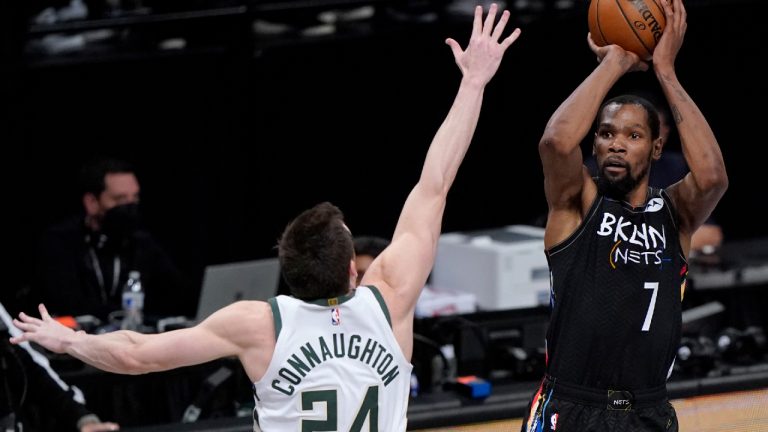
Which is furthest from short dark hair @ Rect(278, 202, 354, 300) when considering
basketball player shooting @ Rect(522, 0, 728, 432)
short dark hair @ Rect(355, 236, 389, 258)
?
short dark hair @ Rect(355, 236, 389, 258)

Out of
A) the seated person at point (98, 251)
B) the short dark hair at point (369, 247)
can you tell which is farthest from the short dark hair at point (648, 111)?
the seated person at point (98, 251)

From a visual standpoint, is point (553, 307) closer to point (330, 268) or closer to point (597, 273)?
point (597, 273)

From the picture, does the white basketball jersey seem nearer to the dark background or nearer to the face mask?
the face mask

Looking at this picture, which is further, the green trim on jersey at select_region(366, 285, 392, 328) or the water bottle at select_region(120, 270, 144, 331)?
the water bottle at select_region(120, 270, 144, 331)

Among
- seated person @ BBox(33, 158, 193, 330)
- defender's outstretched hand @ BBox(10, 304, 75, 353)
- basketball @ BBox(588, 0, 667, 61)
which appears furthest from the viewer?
seated person @ BBox(33, 158, 193, 330)

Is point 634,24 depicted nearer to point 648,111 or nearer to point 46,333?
point 648,111

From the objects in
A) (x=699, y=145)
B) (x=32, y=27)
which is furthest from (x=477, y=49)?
(x=32, y=27)

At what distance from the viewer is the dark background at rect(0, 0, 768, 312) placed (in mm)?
8297

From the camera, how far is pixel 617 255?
419 centimetres

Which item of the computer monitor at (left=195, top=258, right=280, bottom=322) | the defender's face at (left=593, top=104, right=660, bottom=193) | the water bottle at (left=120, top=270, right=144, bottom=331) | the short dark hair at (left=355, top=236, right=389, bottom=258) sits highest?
the defender's face at (left=593, top=104, right=660, bottom=193)

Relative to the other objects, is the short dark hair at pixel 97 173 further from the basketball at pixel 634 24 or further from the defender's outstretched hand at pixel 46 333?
the basketball at pixel 634 24

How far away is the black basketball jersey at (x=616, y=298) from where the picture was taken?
417cm

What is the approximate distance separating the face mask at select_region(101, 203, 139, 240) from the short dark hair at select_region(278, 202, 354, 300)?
3662mm

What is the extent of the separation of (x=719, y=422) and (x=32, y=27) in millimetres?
4770
